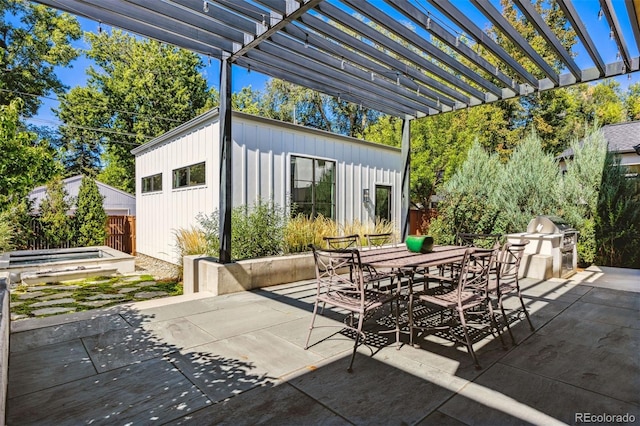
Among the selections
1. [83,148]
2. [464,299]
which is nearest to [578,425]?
[464,299]

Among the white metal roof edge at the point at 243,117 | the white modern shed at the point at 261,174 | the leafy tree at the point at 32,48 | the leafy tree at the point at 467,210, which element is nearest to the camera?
the white metal roof edge at the point at 243,117

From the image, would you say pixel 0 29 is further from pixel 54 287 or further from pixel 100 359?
pixel 100 359

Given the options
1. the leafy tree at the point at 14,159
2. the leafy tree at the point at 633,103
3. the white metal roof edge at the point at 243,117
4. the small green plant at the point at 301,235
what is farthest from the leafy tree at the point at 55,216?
the leafy tree at the point at 633,103

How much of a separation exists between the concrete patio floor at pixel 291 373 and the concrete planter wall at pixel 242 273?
0.90m

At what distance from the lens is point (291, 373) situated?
8.08ft

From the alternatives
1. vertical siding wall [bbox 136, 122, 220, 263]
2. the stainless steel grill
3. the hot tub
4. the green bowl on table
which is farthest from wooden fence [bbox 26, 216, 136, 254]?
the stainless steel grill

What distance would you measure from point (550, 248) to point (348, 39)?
16.4 ft

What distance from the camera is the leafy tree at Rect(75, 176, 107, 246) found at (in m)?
11.0

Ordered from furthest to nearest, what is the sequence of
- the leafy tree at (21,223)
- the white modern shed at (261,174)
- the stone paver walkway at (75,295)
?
the leafy tree at (21,223) < the white modern shed at (261,174) < the stone paver walkway at (75,295)

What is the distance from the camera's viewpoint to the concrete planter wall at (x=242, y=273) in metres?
4.67

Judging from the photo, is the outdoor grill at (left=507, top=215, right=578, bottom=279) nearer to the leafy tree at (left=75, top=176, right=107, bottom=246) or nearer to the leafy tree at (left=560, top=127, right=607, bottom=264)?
the leafy tree at (left=560, top=127, right=607, bottom=264)

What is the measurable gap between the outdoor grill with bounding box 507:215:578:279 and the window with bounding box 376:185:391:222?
172 inches

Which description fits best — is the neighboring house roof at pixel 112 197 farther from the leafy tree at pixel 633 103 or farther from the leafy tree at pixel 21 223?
the leafy tree at pixel 633 103

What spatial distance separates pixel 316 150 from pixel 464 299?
6.30 m
